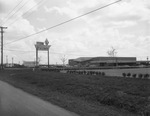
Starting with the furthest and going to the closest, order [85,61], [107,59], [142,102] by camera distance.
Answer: [85,61] < [107,59] < [142,102]

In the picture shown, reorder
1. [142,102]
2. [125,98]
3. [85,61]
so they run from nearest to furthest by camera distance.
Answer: [142,102]
[125,98]
[85,61]

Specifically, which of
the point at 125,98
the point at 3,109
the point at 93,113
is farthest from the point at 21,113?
the point at 125,98

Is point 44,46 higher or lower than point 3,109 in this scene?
higher

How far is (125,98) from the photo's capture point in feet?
35.3

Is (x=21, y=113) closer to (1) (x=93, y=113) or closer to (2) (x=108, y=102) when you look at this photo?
(1) (x=93, y=113)

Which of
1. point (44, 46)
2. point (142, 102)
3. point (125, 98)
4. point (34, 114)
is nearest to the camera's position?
point (34, 114)

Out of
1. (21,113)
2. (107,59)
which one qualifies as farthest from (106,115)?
(107,59)

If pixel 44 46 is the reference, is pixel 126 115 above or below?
below

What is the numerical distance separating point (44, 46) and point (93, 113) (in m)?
64.1

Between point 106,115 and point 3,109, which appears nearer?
point 106,115

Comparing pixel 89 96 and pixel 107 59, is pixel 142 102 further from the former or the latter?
pixel 107 59

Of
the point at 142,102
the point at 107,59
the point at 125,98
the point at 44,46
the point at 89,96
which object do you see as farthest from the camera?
the point at 107,59

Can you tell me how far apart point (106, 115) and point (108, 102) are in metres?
2.77

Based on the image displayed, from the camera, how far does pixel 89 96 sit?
13.0m
